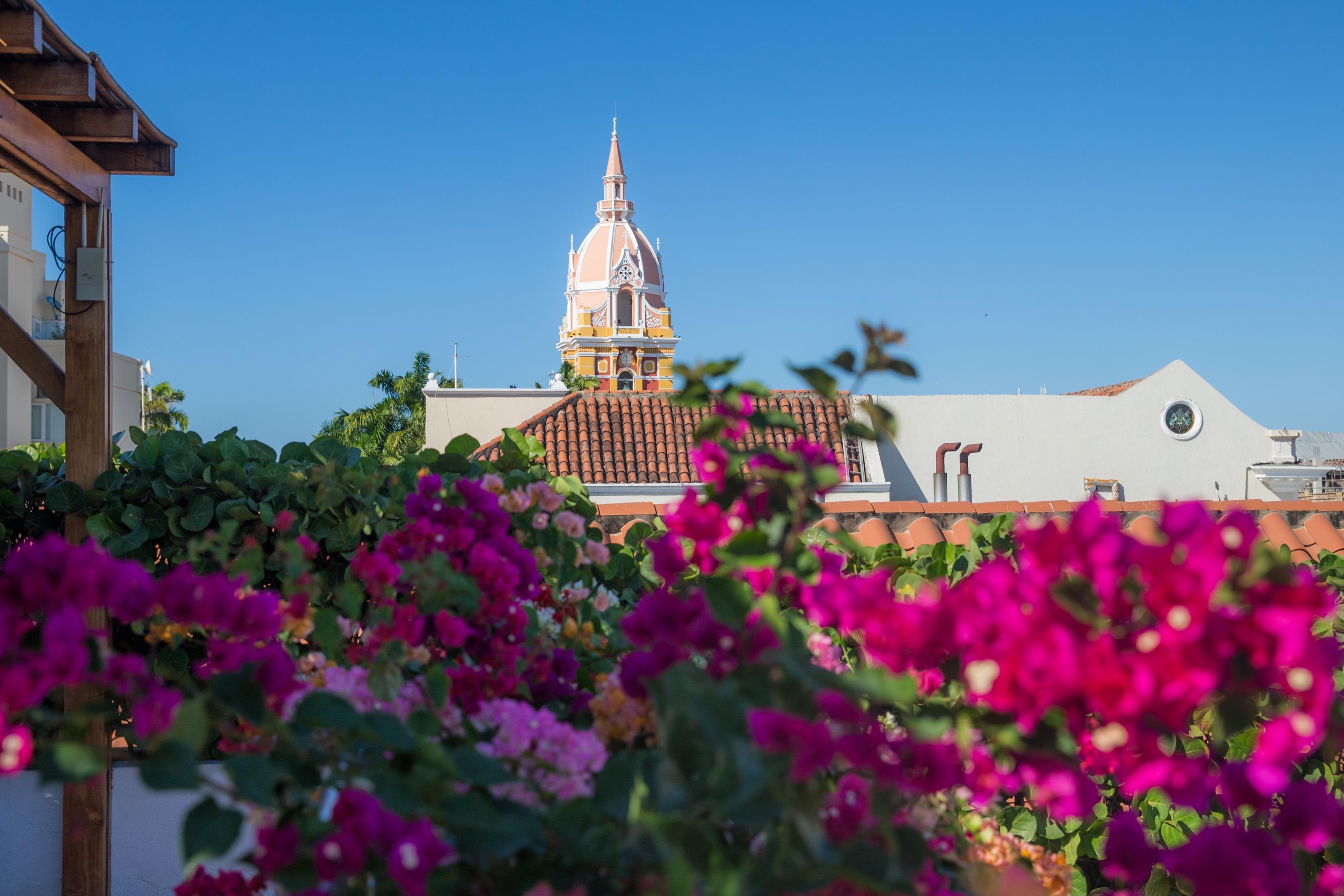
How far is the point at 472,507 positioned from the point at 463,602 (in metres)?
0.22

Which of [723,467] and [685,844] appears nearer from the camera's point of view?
[685,844]

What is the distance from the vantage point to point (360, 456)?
2576 millimetres

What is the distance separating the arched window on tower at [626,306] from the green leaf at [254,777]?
55834 millimetres

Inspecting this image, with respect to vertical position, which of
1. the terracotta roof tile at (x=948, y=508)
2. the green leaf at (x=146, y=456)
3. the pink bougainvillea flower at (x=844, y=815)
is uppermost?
the green leaf at (x=146, y=456)

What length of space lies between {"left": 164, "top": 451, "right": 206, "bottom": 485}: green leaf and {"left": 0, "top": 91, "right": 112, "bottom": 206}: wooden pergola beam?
33.0 inches

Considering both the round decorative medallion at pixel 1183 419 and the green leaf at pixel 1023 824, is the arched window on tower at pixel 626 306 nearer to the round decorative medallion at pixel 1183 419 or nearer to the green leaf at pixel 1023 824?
the round decorative medallion at pixel 1183 419

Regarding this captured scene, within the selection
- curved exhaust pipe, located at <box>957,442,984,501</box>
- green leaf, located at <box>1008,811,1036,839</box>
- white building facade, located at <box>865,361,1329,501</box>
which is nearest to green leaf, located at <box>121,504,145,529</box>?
green leaf, located at <box>1008,811,1036,839</box>

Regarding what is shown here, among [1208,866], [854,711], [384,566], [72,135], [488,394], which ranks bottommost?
[1208,866]

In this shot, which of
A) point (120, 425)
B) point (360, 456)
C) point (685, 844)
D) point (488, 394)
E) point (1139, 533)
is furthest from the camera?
point (120, 425)

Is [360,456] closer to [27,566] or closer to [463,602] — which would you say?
[463,602]

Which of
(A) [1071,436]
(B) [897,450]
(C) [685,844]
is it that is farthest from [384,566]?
(A) [1071,436]

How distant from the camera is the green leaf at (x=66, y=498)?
274 centimetres

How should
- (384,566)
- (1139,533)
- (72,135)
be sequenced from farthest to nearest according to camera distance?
1. (1139,533)
2. (72,135)
3. (384,566)

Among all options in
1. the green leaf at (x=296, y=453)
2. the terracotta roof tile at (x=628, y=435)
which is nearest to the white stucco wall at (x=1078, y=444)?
the terracotta roof tile at (x=628, y=435)
